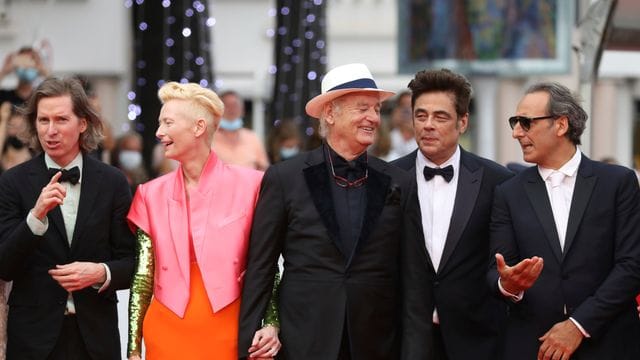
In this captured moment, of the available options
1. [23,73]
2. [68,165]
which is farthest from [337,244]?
[23,73]

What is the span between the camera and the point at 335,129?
19.3ft

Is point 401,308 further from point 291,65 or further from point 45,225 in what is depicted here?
point 291,65

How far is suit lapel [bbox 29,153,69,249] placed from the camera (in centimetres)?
598

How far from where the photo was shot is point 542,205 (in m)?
6.07

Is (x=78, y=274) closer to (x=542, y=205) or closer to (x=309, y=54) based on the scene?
(x=542, y=205)

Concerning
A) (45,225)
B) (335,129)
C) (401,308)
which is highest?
(335,129)

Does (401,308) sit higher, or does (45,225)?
(45,225)

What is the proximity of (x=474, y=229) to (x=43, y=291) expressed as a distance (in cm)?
204

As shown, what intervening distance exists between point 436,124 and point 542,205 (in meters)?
0.71

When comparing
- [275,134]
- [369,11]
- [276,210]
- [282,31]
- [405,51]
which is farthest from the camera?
[369,11]

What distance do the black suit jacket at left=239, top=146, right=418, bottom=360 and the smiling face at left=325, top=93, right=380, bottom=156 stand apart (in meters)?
0.16

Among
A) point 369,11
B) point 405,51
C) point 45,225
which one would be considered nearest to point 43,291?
point 45,225

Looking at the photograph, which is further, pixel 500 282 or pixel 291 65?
pixel 291 65

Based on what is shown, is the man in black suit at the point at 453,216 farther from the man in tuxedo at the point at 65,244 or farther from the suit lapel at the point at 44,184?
the suit lapel at the point at 44,184
